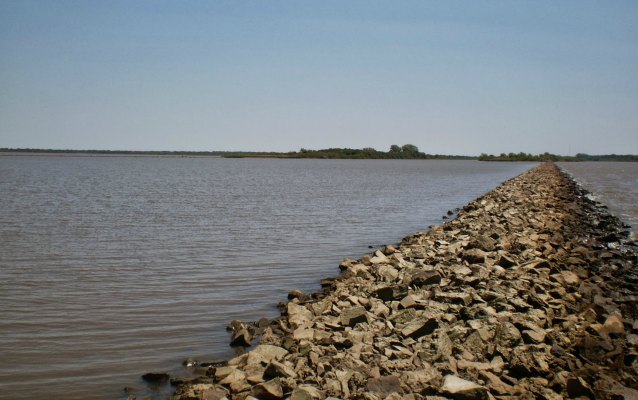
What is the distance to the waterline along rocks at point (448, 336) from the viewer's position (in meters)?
4.93

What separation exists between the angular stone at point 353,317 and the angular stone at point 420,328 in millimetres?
593

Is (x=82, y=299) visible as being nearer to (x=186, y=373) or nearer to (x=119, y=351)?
(x=119, y=351)

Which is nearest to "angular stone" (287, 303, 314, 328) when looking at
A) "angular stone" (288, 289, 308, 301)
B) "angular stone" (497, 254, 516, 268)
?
"angular stone" (288, 289, 308, 301)

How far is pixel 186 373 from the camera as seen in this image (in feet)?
19.1

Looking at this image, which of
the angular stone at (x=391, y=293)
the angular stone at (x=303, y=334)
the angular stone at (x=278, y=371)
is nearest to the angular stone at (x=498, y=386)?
the angular stone at (x=278, y=371)

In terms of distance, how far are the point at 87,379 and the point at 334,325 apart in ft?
9.50

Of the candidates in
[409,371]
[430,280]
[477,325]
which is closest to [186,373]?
[409,371]

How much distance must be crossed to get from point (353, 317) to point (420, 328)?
90cm

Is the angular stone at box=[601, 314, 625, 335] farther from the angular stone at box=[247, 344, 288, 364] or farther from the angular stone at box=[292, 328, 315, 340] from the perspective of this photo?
the angular stone at box=[247, 344, 288, 364]

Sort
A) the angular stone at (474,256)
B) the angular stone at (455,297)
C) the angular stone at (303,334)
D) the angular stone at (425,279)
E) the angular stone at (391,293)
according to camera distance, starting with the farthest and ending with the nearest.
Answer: the angular stone at (474,256) < the angular stone at (425,279) < the angular stone at (391,293) < the angular stone at (455,297) < the angular stone at (303,334)

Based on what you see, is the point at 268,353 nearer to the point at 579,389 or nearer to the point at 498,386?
the point at 498,386

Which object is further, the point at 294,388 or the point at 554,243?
the point at 554,243

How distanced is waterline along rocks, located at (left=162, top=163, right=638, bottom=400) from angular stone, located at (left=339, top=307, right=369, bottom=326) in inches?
0.6

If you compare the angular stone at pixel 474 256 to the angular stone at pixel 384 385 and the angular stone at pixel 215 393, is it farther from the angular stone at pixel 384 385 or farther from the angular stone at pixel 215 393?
the angular stone at pixel 215 393
